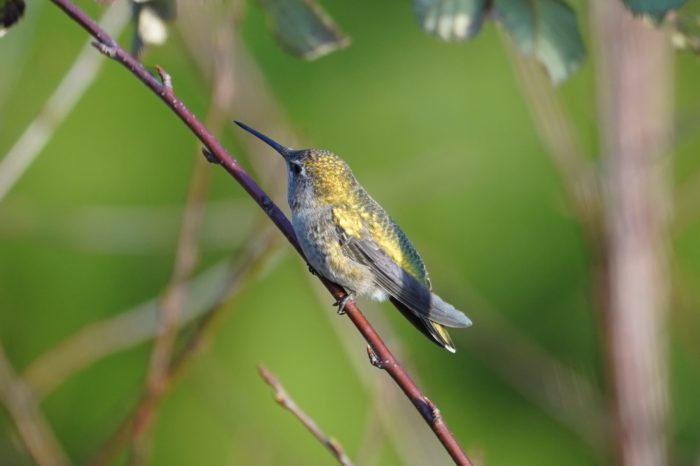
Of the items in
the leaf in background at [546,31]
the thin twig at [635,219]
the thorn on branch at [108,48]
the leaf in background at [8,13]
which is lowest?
the thin twig at [635,219]

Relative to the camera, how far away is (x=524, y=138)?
349 centimetres

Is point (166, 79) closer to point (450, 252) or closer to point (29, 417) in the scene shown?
point (29, 417)

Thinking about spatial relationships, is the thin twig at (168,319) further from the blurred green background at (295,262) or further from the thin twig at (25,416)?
the blurred green background at (295,262)

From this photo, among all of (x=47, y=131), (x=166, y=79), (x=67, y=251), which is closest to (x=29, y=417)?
(x=47, y=131)

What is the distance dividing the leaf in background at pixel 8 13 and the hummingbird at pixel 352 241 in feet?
1.30

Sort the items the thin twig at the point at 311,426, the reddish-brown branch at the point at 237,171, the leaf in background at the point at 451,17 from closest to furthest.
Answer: the reddish-brown branch at the point at 237,171
the thin twig at the point at 311,426
the leaf in background at the point at 451,17

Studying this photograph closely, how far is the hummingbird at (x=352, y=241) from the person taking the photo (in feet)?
5.01

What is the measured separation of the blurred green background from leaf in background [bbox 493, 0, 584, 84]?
131 cm

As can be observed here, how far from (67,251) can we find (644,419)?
1835 millimetres

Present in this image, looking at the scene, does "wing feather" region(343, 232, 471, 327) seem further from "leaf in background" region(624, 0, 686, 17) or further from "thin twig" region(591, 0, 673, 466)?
"thin twig" region(591, 0, 673, 466)

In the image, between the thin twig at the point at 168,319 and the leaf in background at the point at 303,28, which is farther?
the thin twig at the point at 168,319

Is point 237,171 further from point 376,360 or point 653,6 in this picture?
point 653,6

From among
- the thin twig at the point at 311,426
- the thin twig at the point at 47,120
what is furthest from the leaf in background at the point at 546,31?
the thin twig at the point at 47,120

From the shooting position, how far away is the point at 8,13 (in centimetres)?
116
